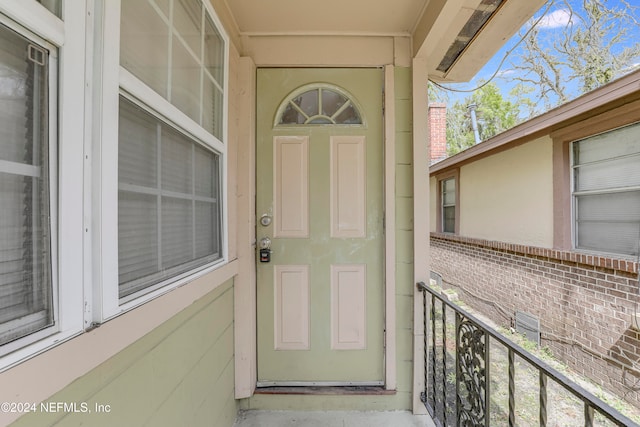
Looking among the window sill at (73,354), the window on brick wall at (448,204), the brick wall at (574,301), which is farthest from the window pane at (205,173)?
the window on brick wall at (448,204)

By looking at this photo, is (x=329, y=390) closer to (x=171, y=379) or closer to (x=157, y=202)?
(x=171, y=379)

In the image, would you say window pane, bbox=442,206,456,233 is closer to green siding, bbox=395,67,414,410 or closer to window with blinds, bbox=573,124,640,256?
window with blinds, bbox=573,124,640,256

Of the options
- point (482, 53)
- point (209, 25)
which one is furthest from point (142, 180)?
point (482, 53)

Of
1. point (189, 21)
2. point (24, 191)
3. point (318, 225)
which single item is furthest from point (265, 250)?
point (24, 191)

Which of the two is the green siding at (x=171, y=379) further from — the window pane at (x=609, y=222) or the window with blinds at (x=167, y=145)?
the window pane at (x=609, y=222)

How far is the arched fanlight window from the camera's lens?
1.97 metres

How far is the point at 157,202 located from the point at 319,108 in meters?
1.32

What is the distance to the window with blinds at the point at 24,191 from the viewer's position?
55cm

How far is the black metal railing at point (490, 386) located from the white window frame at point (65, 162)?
1212 mm

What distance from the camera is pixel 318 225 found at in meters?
1.97

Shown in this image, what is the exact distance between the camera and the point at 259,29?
1885mm

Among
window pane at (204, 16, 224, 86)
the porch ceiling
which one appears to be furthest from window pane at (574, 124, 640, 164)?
window pane at (204, 16, 224, 86)

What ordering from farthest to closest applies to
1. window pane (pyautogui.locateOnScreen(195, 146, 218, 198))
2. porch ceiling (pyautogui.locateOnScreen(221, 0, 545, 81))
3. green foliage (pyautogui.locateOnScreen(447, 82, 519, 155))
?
green foliage (pyautogui.locateOnScreen(447, 82, 519, 155)), porch ceiling (pyautogui.locateOnScreen(221, 0, 545, 81)), window pane (pyautogui.locateOnScreen(195, 146, 218, 198))

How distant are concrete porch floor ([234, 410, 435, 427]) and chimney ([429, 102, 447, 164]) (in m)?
5.97
